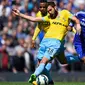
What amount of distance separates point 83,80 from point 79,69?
1.50 m

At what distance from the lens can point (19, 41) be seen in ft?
60.8

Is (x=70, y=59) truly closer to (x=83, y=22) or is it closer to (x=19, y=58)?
(x=83, y=22)

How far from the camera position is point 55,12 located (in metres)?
11.8

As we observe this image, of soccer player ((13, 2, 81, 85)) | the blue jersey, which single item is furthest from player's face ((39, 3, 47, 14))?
the blue jersey

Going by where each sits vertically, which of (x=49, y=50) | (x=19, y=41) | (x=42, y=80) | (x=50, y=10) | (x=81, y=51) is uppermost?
(x=50, y=10)

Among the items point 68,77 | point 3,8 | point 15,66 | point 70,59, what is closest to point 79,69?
point 68,77

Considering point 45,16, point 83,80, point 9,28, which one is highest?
point 45,16

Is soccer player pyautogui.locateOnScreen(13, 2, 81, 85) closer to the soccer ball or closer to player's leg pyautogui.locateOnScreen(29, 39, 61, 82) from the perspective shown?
player's leg pyautogui.locateOnScreen(29, 39, 61, 82)

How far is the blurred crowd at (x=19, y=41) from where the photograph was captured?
17.6m

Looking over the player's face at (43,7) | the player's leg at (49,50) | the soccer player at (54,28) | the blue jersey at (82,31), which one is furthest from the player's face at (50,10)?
the blue jersey at (82,31)

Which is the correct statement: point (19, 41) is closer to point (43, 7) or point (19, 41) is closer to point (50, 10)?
point (43, 7)

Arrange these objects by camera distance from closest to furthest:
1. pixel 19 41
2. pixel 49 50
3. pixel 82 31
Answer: pixel 49 50 → pixel 82 31 → pixel 19 41

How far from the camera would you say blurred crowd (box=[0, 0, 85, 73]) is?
17609 millimetres

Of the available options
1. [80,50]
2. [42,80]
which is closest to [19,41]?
[80,50]
